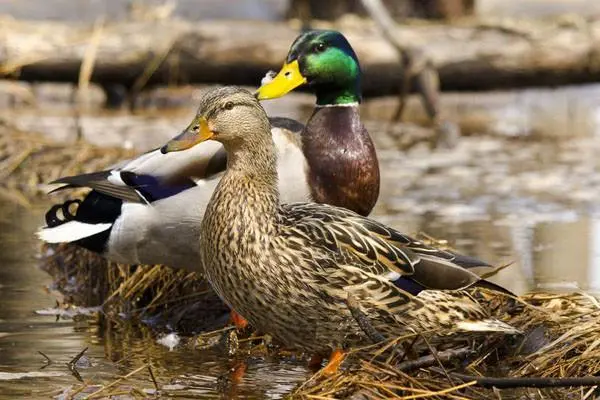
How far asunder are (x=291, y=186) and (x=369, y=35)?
22.6 ft

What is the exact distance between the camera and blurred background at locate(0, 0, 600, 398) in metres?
7.99

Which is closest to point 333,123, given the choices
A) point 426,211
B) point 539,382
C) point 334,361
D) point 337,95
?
point 337,95

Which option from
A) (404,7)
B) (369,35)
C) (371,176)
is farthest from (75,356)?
(404,7)

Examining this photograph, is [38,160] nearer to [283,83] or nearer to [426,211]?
[426,211]

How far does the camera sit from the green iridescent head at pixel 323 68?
630 centimetres

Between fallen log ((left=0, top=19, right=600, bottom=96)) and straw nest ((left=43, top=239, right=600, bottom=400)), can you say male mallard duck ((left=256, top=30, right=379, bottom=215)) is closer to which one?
straw nest ((left=43, top=239, right=600, bottom=400))

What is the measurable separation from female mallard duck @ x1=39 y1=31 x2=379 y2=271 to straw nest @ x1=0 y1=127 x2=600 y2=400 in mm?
286

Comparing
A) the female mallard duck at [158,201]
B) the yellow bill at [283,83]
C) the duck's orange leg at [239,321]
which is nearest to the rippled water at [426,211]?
the duck's orange leg at [239,321]

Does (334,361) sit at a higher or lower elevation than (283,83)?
lower

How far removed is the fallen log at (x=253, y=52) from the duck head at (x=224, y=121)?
6.72 m

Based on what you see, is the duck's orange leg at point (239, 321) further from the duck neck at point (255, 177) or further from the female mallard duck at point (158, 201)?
the duck neck at point (255, 177)

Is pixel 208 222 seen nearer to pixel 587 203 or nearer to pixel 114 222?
pixel 114 222

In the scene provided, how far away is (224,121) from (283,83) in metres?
1.23

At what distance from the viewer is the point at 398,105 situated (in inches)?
503
